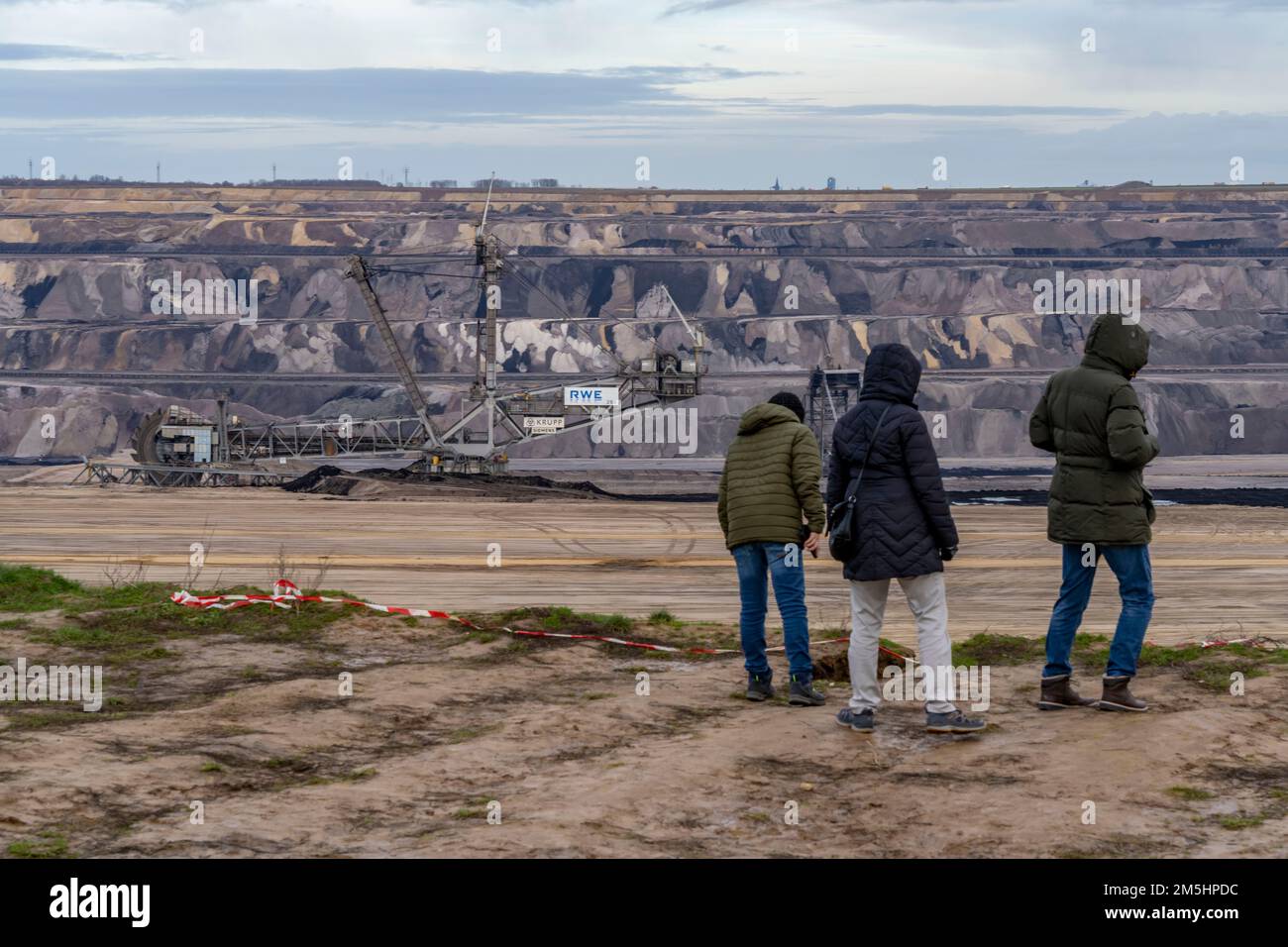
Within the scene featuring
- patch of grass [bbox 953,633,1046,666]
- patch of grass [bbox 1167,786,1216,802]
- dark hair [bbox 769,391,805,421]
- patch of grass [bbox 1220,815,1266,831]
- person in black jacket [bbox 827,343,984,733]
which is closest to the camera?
patch of grass [bbox 1220,815,1266,831]

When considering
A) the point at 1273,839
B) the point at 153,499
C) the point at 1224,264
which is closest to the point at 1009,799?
the point at 1273,839

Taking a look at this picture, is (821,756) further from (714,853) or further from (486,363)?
(486,363)

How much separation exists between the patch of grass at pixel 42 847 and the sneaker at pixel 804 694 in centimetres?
435

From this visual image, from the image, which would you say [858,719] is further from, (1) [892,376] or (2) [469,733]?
(2) [469,733]

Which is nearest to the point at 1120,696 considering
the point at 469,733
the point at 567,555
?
the point at 469,733

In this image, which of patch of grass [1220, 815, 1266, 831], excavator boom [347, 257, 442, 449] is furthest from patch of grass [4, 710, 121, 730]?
excavator boom [347, 257, 442, 449]

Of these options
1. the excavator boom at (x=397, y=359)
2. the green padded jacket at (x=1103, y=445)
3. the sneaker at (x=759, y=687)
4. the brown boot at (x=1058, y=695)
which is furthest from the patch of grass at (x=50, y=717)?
the excavator boom at (x=397, y=359)

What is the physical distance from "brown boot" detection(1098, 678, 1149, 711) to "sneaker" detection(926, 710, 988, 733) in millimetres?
777

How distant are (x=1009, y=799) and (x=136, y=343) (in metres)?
78.9

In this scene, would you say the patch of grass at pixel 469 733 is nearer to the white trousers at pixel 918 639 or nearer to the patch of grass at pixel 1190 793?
the white trousers at pixel 918 639

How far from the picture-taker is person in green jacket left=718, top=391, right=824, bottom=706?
936cm

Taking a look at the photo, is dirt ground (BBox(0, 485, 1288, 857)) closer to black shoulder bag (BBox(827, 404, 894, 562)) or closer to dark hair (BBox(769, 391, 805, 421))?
black shoulder bag (BBox(827, 404, 894, 562))

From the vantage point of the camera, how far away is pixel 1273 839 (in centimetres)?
636

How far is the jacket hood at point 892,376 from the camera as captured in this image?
846 centimetres
